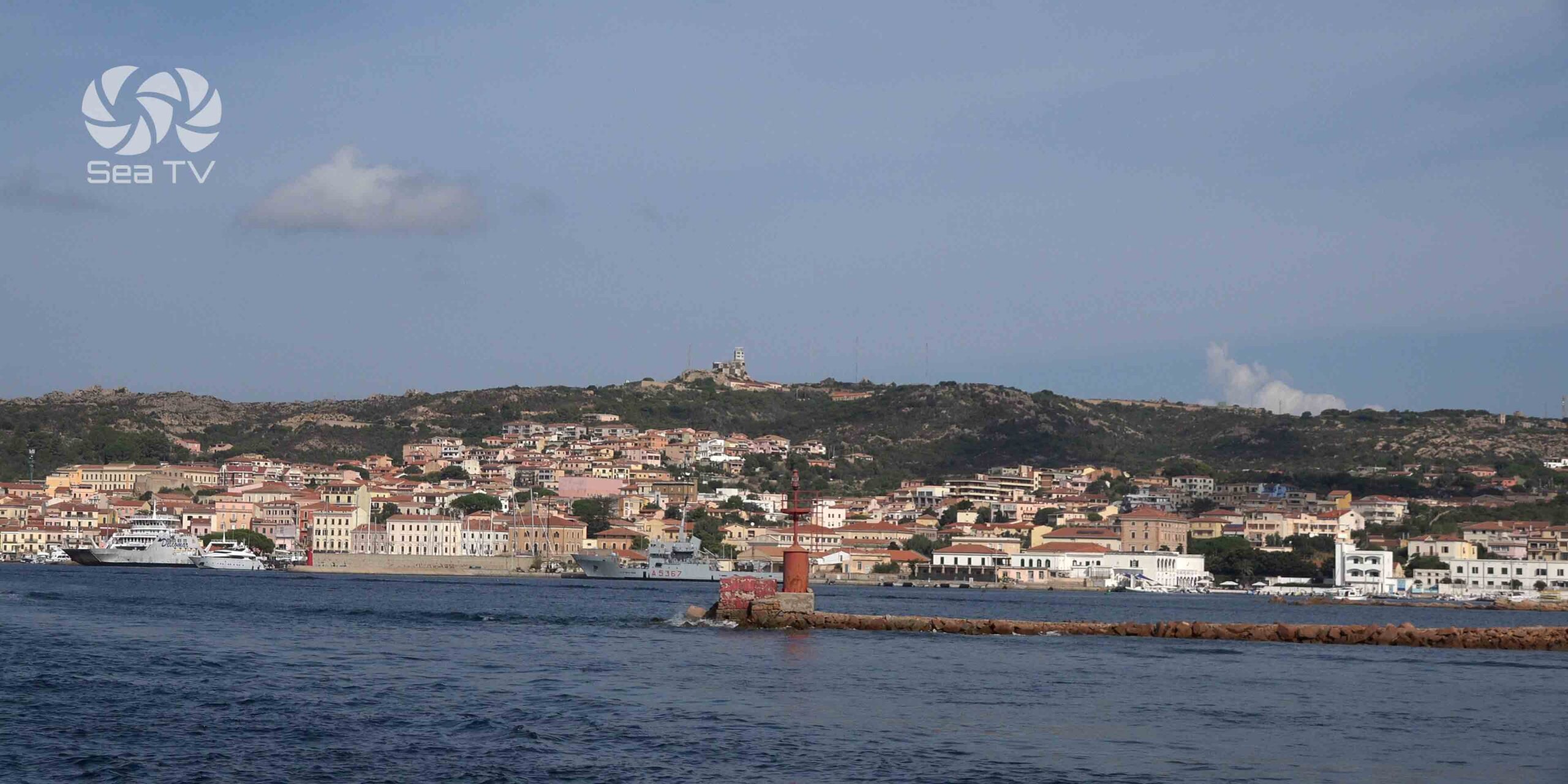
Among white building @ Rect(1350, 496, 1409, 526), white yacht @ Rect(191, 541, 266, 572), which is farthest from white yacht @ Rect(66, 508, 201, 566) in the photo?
white building @ Rect(1350, 496, 1409, 526)

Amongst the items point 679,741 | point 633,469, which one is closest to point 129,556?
point 633,469

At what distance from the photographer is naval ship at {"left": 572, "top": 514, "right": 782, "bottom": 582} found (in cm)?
9088

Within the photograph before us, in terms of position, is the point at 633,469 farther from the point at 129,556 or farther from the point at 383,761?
the point at 383,761

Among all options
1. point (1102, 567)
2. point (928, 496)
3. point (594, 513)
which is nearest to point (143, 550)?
point (594, 513)

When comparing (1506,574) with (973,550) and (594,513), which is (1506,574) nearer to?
(973,550)

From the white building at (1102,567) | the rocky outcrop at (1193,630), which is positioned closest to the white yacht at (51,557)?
the white building at (1102,567)

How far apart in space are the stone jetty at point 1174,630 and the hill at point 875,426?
115095 millimetres

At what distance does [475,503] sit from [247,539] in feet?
58.9

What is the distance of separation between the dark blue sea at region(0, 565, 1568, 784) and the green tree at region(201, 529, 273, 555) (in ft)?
224

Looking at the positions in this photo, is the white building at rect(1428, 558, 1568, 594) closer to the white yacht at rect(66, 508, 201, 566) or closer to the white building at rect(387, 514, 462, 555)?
the white building at rect(387, 514, 462, 555)

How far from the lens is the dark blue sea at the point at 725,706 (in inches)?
664

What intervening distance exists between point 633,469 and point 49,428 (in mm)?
50712

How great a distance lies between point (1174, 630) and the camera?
122ft

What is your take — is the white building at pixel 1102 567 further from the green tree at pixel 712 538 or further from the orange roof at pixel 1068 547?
the green tree at pixel 712 538
